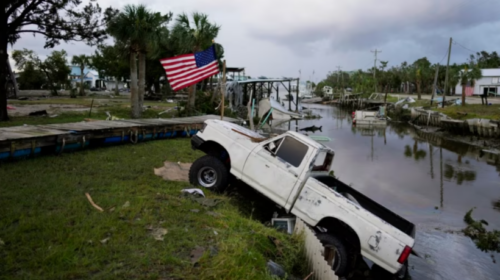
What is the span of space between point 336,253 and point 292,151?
2.08 m

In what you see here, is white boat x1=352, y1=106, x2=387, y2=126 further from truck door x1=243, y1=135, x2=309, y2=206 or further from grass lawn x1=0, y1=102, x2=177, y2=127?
truck door x1=243, y1=135, x2=309, y2=206

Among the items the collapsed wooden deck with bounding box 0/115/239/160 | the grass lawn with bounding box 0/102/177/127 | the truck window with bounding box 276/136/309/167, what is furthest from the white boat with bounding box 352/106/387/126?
the truck window with bounding box 276/136/309/167

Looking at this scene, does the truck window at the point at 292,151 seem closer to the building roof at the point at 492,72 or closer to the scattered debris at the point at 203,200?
the scattered debris at the point at 203,200

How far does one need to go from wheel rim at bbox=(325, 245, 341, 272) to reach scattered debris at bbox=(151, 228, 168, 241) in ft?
9.54

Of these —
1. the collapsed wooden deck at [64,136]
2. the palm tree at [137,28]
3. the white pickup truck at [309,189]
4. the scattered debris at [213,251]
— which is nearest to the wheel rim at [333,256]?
the white pickup truck at [309,189]

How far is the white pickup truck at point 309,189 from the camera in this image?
646 cm

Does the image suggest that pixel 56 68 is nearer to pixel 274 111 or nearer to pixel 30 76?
pixel 30 76

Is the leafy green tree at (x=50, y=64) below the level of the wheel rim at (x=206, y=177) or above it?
above

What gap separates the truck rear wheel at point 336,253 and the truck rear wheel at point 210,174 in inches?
102

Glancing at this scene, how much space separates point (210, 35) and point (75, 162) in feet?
55.0

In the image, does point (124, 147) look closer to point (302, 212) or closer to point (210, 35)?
point (302, 212)

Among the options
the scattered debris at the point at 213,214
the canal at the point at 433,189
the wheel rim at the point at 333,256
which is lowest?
the canal at the point at 433,189

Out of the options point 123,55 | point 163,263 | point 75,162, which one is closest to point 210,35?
point 123,55

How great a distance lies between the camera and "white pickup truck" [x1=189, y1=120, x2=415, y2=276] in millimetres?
6465
